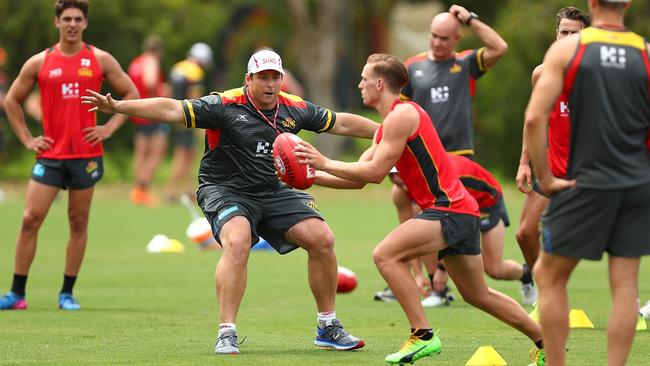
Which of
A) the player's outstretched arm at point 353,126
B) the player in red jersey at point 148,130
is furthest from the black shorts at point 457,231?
the player in red jersey at point 148,130

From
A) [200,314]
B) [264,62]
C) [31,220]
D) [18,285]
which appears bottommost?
[200,314]

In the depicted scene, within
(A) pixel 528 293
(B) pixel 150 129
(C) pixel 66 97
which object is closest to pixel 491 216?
(A) pixel 528 293

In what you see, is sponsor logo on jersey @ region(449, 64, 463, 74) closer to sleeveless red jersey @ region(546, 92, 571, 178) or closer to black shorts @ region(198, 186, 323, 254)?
sleeveless red jersey @ region(546, 92, 571, 178)

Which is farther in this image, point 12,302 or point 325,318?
point 12,302

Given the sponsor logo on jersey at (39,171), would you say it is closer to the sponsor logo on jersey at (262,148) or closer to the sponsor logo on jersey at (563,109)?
the sponsor logo on jersey at (262,148)

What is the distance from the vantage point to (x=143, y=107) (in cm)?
864

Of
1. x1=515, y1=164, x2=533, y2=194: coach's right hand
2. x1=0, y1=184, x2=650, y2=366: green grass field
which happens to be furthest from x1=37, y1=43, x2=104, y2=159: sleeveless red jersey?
x1=515, y1=164, x2=533, y2=194: coach's right hand

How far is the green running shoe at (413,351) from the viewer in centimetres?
777

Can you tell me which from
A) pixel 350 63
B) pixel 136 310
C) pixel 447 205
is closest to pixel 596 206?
pixel 447 205

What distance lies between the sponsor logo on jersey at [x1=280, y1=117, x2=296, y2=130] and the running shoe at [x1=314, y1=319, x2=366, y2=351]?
4.80 feet

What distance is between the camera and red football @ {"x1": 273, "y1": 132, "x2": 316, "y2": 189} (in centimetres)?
793

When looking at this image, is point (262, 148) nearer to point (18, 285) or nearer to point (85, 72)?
point (85, 72)

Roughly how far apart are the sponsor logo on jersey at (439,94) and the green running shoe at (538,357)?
3.88 m

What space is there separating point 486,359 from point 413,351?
0.48 m
